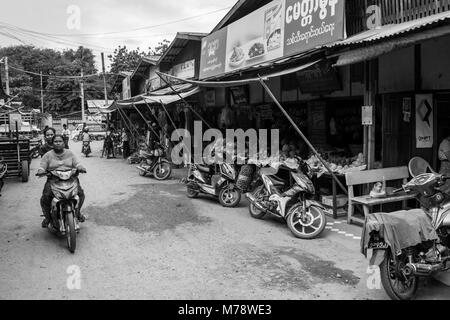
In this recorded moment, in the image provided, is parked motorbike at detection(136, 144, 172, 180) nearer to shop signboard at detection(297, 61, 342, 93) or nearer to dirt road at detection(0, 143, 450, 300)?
dirt road at detection(0, 143, 450, 300)

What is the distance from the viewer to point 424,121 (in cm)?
729

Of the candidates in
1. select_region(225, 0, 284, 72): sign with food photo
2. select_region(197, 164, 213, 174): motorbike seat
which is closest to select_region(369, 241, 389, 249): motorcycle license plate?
select_region(197, 164, 213, 174): motorbike seat

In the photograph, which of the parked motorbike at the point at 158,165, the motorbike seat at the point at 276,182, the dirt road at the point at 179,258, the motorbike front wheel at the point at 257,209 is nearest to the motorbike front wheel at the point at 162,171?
the parked motorbike at the point at 158,165

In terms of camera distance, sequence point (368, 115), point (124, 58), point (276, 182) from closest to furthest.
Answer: point (368, 115) → point (276, 182) → point (124, 58)

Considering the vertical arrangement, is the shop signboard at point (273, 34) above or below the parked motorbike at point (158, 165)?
above

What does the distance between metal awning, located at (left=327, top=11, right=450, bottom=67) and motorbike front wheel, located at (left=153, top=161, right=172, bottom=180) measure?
788cm

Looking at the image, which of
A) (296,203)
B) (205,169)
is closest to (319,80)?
(205,169)

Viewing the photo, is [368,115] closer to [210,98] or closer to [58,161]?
[58,161]

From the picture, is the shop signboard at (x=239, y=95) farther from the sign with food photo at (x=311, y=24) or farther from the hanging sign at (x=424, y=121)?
the hanging sign at (x=424, y=121)

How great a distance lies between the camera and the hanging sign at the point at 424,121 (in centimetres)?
716

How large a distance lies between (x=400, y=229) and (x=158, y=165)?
405 inches

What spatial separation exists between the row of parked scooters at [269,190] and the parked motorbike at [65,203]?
3.25 metres

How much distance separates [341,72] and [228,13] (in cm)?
539
